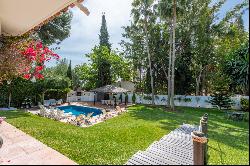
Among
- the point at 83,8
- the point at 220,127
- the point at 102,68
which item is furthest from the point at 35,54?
the point at 102,68

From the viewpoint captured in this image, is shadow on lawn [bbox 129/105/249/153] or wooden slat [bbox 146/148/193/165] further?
shadow on lawn [bbox 129/105/249/153]

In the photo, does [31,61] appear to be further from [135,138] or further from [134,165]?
[134,165]

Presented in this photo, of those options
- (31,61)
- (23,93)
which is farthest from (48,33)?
(31,61)

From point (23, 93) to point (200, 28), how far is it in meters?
18.2

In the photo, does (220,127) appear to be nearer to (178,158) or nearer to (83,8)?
(178,158)


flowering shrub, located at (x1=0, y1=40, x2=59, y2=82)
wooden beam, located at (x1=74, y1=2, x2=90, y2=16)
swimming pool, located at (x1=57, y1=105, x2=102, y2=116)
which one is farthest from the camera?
swimming pool, located at (x1=57, y1=105, x2=102, y2=116)

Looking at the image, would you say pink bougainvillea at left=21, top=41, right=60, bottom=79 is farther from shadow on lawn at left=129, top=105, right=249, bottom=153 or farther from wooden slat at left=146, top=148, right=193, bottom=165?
wooden slat at left=146, top=148, right=193, bottom=165

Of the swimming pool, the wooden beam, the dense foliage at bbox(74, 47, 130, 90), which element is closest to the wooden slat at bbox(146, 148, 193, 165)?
the wooden beam

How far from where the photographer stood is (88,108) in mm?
22031

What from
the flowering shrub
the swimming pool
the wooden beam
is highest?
the wooden beam

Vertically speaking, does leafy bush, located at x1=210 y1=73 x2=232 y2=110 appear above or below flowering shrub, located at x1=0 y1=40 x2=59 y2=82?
below

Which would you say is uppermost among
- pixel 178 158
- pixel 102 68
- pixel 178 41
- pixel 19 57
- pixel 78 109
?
pixel 178 41

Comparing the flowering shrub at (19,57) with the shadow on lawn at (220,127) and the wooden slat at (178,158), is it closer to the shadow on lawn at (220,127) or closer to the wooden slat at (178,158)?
the shadow on lawn at (220,127)

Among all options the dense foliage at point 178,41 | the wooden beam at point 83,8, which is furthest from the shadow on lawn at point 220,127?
the dense foliage at point 178,41
